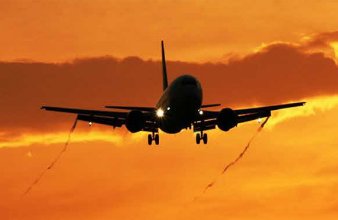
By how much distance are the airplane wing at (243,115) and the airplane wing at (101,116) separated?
239 inches

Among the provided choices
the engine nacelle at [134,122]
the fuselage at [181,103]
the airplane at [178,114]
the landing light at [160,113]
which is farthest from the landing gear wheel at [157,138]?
the fuselage at [181,103]

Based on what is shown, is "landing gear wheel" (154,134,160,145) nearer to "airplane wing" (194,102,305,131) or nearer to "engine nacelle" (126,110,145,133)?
"airplane wing" (194,102,305,131)

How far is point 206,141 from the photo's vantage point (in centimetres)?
10769

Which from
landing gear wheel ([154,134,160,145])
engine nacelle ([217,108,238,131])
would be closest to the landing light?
engine nacelle ([217,108,238,131])

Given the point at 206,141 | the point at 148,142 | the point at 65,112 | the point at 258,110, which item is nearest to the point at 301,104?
the point at 258,110

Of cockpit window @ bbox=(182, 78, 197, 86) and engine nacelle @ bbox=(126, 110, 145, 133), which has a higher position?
cockpit window @ bbox=(182, 78, 197, 86)

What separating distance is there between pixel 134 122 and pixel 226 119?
35.0ft

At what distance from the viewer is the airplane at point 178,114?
314 feet

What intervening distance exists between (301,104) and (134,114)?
1974 cm

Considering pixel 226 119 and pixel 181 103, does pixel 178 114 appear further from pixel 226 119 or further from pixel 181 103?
pixel 226 119

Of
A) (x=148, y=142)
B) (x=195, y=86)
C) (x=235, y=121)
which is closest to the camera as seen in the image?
(x=195, y=86)

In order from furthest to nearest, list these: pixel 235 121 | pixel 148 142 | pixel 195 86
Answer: pixel 148 142 < pixel 235 121 < pixel 195 86

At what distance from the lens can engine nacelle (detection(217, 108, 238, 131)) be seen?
103 metres

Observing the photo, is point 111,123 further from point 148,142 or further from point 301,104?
point 301,104
